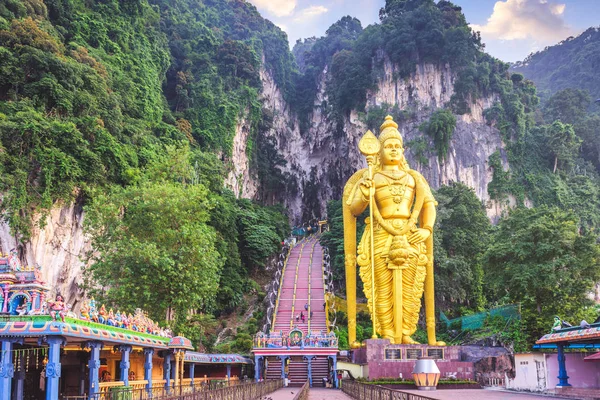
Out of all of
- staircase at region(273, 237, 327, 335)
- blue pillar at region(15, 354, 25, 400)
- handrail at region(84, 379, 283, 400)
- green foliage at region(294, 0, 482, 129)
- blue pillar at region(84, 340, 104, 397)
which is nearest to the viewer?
handrail at region(84, 379, 283, 400)

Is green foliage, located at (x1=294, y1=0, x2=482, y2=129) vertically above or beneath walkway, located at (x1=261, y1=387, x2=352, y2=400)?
above

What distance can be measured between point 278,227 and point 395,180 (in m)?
19.6

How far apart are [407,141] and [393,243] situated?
25.4 m

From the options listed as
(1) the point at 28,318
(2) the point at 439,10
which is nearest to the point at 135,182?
(1) the point at 28,318

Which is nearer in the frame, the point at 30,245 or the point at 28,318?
the point at 28,318

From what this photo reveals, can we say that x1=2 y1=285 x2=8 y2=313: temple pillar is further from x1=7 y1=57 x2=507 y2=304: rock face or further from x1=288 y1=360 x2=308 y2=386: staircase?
x1=288 y1=360 x2=308 y2=386: staircase

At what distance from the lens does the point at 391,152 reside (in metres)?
16.7

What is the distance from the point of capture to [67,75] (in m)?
21.1

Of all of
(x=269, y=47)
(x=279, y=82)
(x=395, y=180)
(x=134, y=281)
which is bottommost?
(x=134, y=281)

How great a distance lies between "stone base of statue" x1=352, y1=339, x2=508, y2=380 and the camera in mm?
14367

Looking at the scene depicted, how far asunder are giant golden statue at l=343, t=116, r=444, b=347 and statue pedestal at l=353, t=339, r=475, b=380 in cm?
91

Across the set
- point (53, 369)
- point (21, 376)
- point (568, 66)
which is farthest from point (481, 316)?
point (568, 66)

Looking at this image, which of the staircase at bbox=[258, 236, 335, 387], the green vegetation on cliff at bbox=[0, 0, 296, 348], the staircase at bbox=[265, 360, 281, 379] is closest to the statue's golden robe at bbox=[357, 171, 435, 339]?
the staircase at bbox=[258, 236, 335, 387]

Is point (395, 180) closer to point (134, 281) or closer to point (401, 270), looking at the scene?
point (401, 270)
